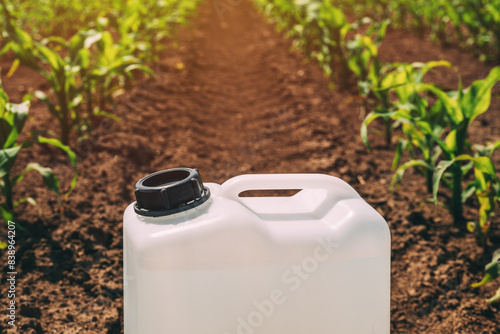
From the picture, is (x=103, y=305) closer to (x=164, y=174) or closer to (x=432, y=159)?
(x=164, y=174)

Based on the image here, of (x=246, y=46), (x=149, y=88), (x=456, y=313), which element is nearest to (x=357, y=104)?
(x=149, y=88)

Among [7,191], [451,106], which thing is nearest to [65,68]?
[7,191]

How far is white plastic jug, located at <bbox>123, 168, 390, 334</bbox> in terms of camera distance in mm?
964

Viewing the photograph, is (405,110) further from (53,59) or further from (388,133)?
(53,59)

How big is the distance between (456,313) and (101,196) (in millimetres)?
1519

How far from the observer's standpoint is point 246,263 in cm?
99

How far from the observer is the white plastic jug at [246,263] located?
3.16 feet

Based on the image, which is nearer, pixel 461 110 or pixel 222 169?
pixel 461 110

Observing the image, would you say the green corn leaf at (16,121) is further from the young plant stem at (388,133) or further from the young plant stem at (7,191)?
the young plant stem at (388,133)

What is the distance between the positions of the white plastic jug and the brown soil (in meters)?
0.59

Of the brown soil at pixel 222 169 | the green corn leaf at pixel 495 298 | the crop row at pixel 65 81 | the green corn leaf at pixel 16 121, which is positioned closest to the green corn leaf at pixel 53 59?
the crop row at pixel 65 81

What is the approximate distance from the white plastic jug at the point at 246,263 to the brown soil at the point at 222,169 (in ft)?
1.95

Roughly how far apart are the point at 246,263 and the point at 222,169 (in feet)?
5.99

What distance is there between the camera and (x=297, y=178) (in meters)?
1.07
